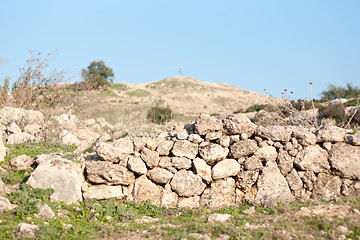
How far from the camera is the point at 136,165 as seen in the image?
6.49 meters

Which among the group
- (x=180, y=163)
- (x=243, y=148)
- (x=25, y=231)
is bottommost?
(x=25, y=231)

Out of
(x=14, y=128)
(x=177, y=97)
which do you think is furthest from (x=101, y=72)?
(x=14, y=128)

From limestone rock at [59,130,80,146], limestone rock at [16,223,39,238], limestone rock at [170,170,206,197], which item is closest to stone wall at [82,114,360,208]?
limestone rock at [170,170,206,197]

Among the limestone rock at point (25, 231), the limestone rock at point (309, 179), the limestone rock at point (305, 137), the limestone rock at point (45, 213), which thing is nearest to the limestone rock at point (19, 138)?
the limestone rock at point (45, 213)

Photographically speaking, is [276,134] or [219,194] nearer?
[219,194]

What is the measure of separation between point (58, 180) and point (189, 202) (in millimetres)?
2504

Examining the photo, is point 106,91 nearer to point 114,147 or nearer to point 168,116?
point 168,116

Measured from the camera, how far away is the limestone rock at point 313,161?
6609 mm

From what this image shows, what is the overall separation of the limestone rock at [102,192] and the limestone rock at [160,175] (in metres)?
0.67

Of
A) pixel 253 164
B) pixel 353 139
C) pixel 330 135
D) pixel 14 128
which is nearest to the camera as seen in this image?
pixel 253 164

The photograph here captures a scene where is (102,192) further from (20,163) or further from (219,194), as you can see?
Answer: (219,194)

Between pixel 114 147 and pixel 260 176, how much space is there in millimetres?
2959

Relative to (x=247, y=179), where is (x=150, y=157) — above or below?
above

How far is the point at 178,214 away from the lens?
6.11m
